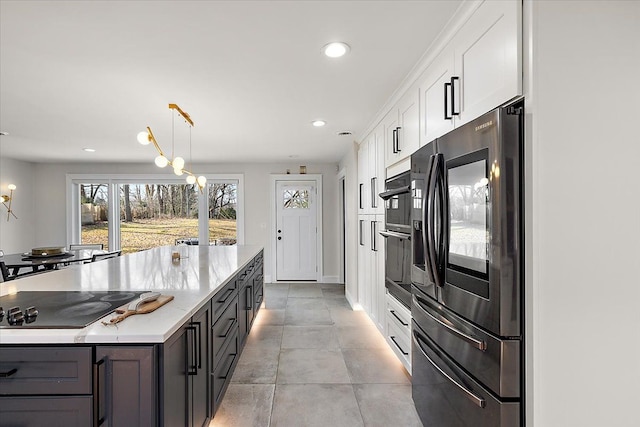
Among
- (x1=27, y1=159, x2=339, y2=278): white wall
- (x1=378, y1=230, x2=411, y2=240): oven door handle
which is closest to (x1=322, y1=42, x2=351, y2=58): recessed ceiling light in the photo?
(x1=378, y1=230, x2=411, y2=240): oven door handle

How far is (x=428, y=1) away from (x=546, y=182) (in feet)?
3.33

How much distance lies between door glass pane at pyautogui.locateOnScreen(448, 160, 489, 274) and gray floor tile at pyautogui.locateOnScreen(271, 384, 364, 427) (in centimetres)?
128

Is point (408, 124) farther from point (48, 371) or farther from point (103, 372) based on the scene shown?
point (48, 371)

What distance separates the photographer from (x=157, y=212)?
6.38 metres

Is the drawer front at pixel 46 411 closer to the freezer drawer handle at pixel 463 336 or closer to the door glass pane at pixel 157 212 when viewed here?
the freezer drawer handle at pixel 463 336

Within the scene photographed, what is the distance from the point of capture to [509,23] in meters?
1.25

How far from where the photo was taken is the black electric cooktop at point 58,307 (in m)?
1.20

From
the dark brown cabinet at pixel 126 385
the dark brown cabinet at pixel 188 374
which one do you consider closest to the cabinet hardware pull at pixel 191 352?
the dark brown cabinet at pixel 188 374

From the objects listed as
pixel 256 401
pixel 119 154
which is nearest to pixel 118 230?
pixel 119 154

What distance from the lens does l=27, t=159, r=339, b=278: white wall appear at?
243 inches

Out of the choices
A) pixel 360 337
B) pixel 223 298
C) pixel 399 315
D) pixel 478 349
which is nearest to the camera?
pixel 478 349

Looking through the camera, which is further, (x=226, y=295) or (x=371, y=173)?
(x=371, y=173)

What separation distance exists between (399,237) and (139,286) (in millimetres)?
1689

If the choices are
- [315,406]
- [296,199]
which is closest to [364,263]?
[315,406]
